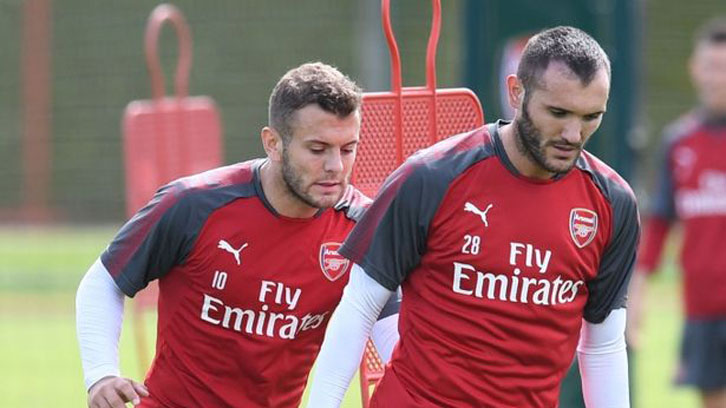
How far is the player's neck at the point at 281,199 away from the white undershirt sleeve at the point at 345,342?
1.35 feet

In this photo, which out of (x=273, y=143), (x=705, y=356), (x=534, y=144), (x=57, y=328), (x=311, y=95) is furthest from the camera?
(x=57, y=328)

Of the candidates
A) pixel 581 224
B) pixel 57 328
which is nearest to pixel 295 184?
pixel 581 224

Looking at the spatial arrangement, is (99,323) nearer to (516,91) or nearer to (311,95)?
(311,95)

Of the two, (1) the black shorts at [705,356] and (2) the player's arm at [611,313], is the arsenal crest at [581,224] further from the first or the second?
(1) the black shorts at [705,356]

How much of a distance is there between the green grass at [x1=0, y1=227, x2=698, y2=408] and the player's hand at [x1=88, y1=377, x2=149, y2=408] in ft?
16.6

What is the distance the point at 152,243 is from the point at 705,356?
446 cm

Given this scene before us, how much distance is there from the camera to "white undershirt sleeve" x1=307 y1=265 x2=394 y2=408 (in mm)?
4246

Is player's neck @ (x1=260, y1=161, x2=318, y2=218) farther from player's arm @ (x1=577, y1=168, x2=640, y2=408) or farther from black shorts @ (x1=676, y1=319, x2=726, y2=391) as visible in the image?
black shorts @ (x1=676, y1=319, x2=726, y2=391)

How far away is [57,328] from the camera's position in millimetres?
14320

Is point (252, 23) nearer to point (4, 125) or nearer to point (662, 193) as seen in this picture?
point (4, 125)

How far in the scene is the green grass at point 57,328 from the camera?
10.8m

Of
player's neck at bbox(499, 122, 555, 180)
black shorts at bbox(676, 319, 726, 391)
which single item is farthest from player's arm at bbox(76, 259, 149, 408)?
black shorts at bbox(676, 319, 726, 391)

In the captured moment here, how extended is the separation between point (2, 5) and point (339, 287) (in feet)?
56.5

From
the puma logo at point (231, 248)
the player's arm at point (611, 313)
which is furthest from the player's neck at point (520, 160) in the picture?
the puma logo at point (231, 248)
